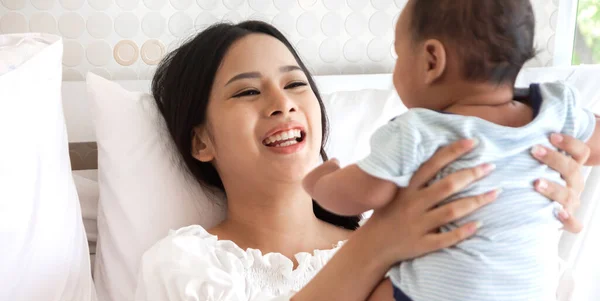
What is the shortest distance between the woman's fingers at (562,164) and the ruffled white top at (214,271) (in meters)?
0.53

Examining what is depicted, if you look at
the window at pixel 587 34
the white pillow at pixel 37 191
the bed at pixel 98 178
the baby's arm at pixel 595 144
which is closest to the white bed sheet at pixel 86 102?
the bed at pixel 98 178

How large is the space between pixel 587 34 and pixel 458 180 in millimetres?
1619

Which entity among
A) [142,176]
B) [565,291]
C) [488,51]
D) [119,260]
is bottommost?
[565,291]

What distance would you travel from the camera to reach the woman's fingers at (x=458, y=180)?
798mm

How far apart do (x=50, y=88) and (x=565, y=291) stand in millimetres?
1161

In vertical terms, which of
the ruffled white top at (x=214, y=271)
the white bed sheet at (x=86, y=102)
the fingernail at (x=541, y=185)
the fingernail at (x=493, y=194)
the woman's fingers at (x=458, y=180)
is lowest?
the ruffled white top at (x=214, y=271)

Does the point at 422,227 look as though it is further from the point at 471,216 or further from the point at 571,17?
the point at 571,17

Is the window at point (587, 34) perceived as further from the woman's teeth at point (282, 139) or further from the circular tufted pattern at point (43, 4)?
the circular tufted pattern at point (43, 4)

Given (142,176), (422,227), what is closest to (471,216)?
(422,227)

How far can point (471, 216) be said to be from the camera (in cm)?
81

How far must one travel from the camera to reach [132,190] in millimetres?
1456

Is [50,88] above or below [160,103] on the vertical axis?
above

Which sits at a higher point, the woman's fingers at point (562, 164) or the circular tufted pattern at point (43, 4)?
the circular tufted pattern at point (43, 4)

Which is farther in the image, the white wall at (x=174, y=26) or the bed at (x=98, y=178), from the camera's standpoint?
the white wall at (x=174, y=26)
